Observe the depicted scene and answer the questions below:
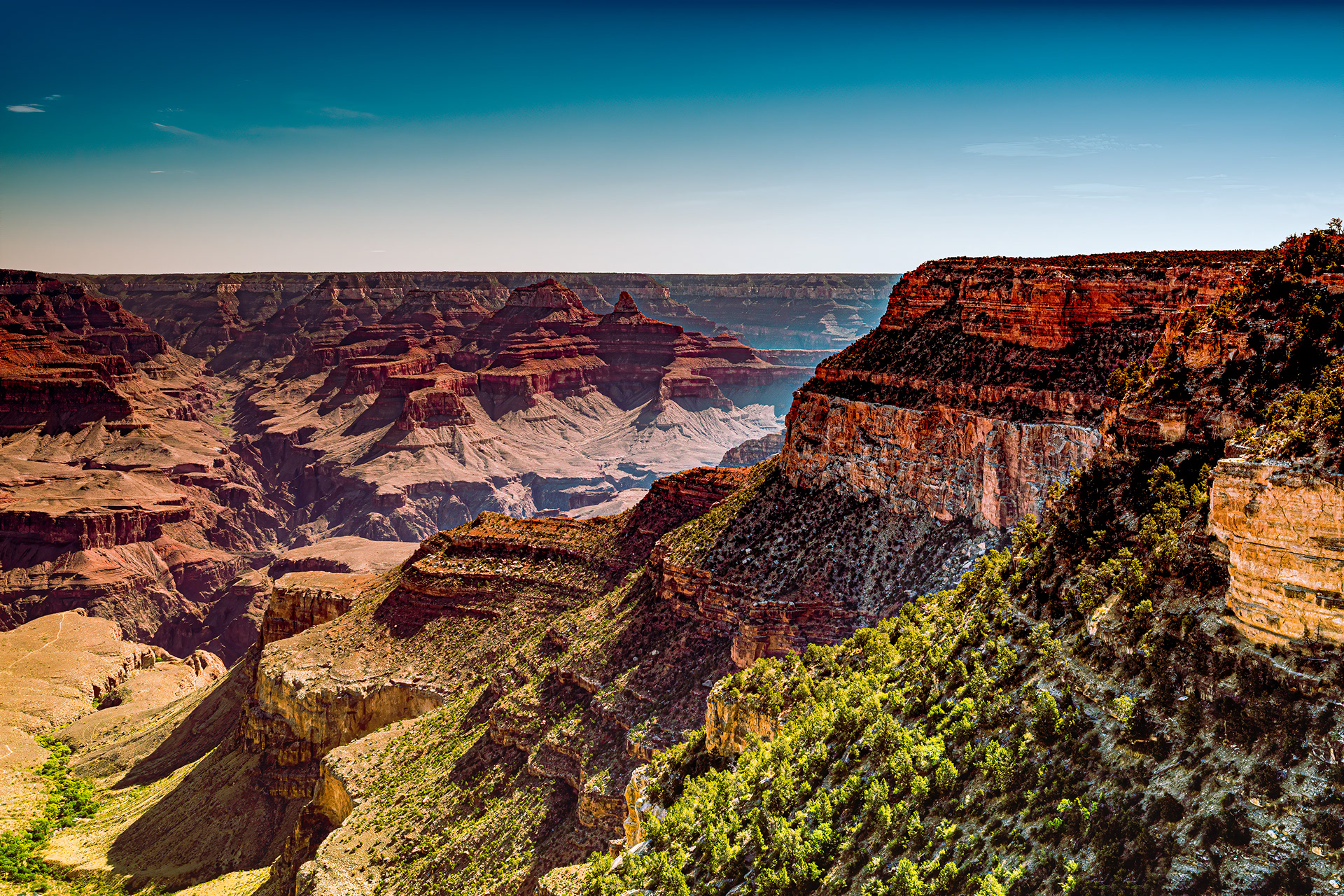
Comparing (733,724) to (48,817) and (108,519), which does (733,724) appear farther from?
(108,519)

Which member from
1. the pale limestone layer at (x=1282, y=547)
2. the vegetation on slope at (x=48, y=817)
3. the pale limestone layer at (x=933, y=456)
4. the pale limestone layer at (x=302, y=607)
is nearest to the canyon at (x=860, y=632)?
the pale limestone layer at (x=1282, y=547)

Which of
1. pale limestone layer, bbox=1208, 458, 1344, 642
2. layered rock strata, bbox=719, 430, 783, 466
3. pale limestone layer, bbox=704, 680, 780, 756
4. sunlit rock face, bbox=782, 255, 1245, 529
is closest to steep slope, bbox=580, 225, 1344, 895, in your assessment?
pale limestone layer, bbox=1208, 458, 1344, 642

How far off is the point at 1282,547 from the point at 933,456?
32.7 meters

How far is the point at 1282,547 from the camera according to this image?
1430cm

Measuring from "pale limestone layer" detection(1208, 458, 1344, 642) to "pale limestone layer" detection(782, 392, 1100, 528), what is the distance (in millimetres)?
24086

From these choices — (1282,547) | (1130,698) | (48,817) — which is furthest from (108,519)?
(1282,547)

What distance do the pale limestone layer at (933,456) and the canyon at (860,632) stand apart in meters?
0.15

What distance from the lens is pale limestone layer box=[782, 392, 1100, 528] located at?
41.3m

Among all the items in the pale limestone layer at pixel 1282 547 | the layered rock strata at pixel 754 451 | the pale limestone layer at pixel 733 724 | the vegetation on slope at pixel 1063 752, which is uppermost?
the pale limestone layer at pixel 1282 547

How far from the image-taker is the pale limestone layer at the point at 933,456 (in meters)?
41.3

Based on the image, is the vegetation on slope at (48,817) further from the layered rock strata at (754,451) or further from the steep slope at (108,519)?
the layered rock strata at (754,451)

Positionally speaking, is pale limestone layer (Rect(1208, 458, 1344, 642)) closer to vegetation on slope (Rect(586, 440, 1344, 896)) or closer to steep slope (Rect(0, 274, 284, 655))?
vegetation on slope (Rect(586, 440, 1344, 896))

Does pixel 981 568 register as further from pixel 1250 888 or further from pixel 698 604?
pixel 698 604

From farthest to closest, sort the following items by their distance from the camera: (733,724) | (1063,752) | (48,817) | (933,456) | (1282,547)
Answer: (48,817) < (933,456) < (733,724) < (1063,752) < (1282,547)
